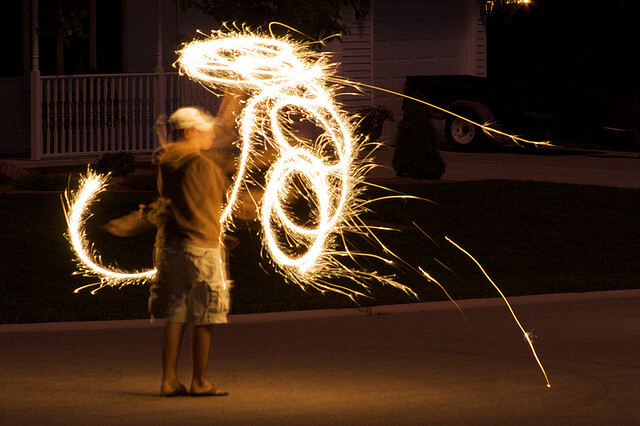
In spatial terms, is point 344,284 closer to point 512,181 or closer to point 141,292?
point 141,292

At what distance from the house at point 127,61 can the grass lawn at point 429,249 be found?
5.38m

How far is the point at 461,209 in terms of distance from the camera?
1669 centimetres

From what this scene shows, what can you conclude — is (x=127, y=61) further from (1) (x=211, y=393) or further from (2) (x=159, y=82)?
(1) (x=211, y=393)

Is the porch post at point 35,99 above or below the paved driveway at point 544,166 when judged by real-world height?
above

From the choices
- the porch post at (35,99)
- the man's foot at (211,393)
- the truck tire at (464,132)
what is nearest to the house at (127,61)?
the porch post at (35,99)

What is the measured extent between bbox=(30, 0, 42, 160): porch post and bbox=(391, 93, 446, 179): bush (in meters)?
5.73

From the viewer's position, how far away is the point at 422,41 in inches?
1113

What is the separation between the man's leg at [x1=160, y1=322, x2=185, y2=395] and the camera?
830 centimetres

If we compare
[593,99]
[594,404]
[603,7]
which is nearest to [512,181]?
[593,99]

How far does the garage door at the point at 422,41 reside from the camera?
2766 cm

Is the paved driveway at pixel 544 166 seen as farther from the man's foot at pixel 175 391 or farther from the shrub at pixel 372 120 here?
the man's foot at pixel 175 391

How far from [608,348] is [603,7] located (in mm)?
29600

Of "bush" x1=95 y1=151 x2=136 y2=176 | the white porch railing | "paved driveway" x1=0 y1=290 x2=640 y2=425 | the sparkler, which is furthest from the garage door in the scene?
"paved driveway" x1=0 y1=290 x2=640 y2=425

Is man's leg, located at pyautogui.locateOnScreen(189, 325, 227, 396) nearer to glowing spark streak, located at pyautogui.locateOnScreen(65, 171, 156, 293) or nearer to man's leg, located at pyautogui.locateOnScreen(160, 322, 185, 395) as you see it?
man's leg, located at pyautogui.locateOnScreen(160, 322, 185, 395)
